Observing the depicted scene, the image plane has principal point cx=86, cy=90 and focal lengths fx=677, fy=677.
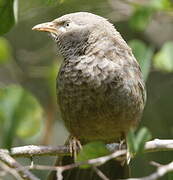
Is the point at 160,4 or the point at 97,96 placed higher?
the point at 160,4

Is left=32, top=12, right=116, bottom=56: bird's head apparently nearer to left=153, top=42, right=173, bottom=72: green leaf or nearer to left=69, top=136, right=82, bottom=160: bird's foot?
left=69, top=136, right=82, bottom=160: bird's foot

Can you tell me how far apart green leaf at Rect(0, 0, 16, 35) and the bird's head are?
114cm

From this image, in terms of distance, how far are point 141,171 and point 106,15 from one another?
1819 mm

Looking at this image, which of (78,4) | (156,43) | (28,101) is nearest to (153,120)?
(156,43)

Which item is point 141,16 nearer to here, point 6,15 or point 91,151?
point 6,15

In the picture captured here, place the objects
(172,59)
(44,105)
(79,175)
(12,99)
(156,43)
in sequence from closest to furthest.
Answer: (12,99)
(79,175)
(172,59)
(156,43)
(44,105)

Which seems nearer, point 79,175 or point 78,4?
point 79,175

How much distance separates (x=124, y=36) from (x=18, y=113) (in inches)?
172

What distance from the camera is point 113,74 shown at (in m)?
4.86

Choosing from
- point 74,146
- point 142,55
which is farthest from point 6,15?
point 142,55

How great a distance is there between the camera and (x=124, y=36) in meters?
8.06

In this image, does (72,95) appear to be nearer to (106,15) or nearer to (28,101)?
(28,101)

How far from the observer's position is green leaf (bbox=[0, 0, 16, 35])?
4000mm

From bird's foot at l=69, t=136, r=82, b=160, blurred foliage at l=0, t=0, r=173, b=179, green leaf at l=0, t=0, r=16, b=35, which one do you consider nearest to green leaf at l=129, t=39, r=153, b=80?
blurred foliage at l=0, t=0, r=173, b=179
